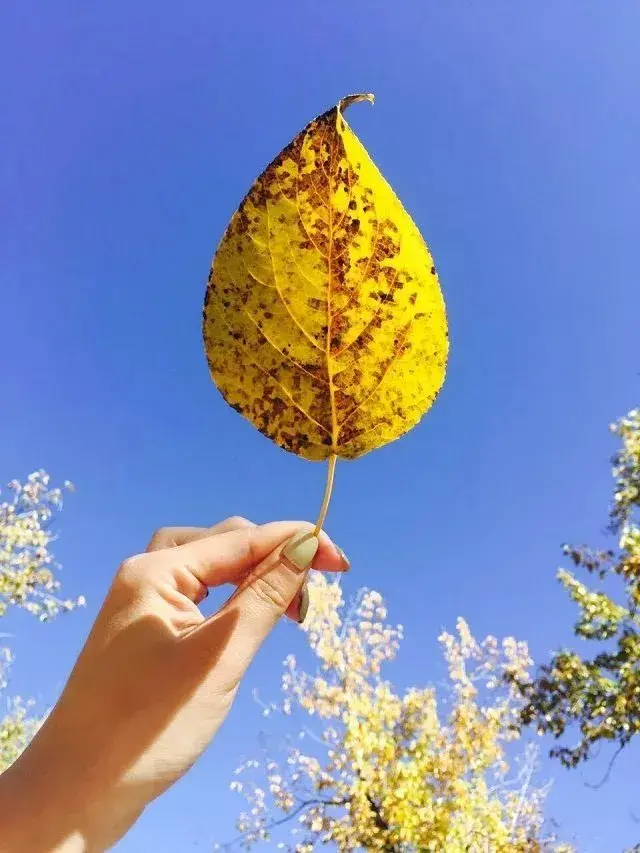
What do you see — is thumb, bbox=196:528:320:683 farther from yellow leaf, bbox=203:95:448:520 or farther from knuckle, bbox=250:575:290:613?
yellow leaf, bbox=203:95:448:520

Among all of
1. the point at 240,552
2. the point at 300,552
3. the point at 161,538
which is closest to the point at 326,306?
the point at 300,552

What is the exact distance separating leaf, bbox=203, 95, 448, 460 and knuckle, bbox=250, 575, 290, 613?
0.40 metres

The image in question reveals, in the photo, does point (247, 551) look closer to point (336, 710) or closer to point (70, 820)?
point (70, 820)

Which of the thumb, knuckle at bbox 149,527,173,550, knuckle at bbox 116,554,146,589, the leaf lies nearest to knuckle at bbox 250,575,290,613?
the thumb

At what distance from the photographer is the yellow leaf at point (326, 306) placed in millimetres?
890

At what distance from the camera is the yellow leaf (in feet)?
2.92

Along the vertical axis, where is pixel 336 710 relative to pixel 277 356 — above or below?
above

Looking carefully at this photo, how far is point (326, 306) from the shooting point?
951mm

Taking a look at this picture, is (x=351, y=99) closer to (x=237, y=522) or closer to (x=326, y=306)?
(x=326, y=306)

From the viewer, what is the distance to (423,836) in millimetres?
9594

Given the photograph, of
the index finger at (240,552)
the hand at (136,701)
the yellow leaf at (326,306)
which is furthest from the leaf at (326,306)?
the index finger at (240,552)

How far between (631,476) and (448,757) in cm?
726

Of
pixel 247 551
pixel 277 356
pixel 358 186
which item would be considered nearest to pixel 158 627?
pixel 247 551

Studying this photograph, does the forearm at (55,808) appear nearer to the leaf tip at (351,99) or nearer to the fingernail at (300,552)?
the fingernail at (300,552)
